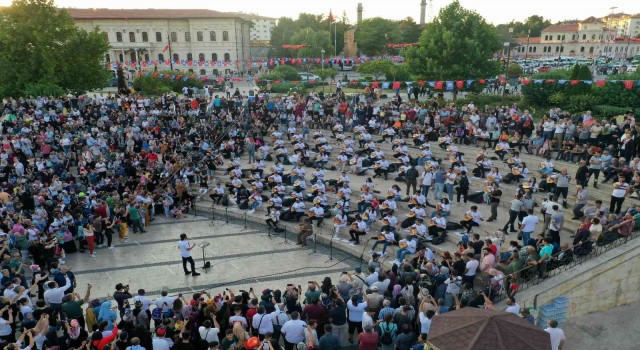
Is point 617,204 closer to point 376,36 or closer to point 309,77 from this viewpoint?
point 309,77

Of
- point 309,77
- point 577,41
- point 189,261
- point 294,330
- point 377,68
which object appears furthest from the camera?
point 577,41

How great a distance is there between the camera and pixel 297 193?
17.2m

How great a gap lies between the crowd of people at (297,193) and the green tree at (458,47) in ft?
33.7

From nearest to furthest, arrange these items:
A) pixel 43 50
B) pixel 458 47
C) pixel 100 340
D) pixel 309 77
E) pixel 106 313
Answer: pixel 100 340, pixel 106 313, pixel 458 47, pixel 43 50, pixel 309 77

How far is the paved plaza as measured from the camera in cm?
1313

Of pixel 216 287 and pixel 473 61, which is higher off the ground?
pixel 473 61

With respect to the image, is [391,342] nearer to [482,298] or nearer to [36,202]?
[482,298]

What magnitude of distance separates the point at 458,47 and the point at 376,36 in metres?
54.2

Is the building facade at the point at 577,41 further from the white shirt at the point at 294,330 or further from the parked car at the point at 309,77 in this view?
the white shirt at the point at 294,330

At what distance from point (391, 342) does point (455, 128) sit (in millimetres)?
14915

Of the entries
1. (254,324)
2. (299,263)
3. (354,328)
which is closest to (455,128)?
(299,263)

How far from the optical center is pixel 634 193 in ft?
46.3

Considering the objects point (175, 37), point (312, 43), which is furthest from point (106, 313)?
point (175, 37)

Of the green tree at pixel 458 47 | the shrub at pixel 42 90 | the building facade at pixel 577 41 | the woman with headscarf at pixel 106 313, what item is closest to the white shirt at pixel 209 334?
the woman with headscarf at pixel 106 313
